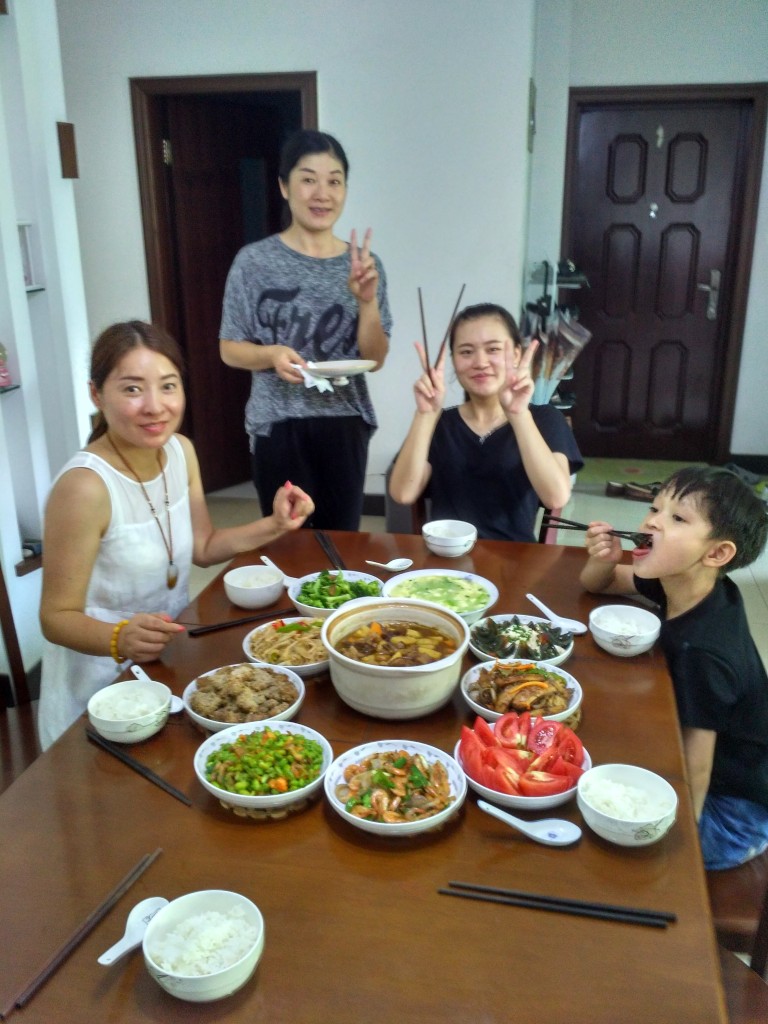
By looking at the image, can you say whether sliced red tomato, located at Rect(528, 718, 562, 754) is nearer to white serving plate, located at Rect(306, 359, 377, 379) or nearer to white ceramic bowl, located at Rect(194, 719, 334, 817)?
white ceramic bowl, located at Rect(194, 719, 334, 817)

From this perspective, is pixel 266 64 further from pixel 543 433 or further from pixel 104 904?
pixel 104 904

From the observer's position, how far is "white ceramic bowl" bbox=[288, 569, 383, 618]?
1486 millimetres

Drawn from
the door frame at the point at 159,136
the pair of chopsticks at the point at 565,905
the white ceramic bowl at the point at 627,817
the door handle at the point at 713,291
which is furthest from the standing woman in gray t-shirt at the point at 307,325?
the door handle at the point at 713,291

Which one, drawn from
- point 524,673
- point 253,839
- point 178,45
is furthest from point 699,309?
point 253,839

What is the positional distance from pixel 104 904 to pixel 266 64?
391cm

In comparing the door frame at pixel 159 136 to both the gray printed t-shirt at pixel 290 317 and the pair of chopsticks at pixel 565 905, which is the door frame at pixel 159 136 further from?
the pair of chopsticks at pixel 565 905

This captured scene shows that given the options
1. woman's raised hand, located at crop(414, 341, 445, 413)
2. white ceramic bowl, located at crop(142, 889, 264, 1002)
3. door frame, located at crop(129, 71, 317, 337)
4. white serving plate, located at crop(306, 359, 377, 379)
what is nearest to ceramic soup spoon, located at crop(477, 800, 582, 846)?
white ceramic bowl, located at crop(142, 889, 264, 1002)

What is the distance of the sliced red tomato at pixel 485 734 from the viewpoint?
1.08 metres

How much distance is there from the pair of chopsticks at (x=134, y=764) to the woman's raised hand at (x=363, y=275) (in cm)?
154

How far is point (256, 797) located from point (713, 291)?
5.15 m

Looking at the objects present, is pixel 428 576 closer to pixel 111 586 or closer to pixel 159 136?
pixel 111 586

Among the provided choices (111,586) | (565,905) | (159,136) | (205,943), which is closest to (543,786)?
(565,905)

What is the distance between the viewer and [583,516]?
462 cm

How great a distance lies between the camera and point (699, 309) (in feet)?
17.3
